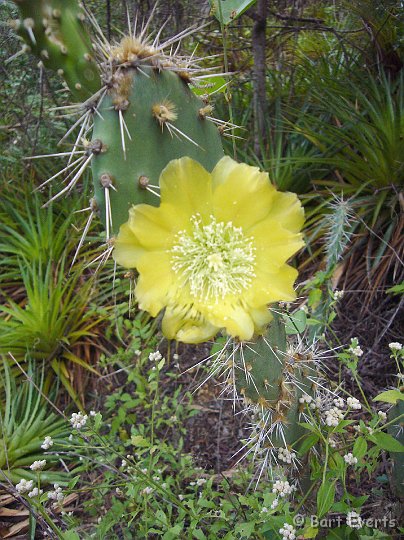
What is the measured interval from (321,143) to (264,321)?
6.06ft

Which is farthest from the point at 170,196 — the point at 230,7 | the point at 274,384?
the point at 230,7

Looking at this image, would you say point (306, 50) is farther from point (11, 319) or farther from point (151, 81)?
point (151, 81)

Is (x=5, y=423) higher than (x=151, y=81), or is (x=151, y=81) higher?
(x=151, y=81)

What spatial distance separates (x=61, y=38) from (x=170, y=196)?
0.87ft

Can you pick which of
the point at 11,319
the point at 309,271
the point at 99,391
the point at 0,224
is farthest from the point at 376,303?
the point at 0,224

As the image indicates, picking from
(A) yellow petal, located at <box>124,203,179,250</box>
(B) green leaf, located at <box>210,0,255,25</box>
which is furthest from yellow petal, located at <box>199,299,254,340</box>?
(B) green leaf, located at <box>210,0,255,25</box>

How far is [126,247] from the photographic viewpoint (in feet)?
2.09

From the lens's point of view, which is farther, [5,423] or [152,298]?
[5,423]

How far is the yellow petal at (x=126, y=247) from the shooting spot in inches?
24.7

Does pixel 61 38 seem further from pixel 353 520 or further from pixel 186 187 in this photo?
pixel 353 520

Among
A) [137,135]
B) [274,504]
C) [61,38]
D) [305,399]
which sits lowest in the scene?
[274,504]

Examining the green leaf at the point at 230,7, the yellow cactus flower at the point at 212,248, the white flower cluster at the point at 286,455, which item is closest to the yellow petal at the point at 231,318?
the yellow cactus flower at the point at 212,248

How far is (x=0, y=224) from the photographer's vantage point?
8.33 ft

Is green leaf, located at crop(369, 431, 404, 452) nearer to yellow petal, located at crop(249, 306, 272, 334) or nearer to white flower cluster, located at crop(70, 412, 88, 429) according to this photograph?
yellow petal, located at crop(249, 306, 272, 334)
